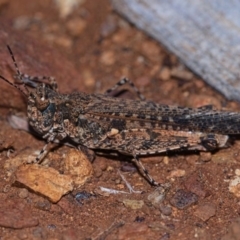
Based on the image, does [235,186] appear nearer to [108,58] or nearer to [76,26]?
[108,58]

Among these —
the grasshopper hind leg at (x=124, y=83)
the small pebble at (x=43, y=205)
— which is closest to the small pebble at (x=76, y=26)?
the grasshopper hind leg at (x=124, y=83)

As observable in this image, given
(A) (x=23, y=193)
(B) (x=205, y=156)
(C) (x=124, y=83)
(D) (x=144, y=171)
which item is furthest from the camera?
(C) (x=124, y=83)

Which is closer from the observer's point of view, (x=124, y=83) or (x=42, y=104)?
(x=42, y=104)

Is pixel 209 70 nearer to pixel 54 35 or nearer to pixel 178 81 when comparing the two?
pixel 178 81

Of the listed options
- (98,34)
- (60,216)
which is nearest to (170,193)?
(60,216)

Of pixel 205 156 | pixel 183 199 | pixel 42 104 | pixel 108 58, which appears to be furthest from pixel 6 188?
pixel 108 58

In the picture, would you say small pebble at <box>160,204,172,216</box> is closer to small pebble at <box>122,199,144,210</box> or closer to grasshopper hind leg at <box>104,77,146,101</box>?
small pebble at <box>122,199,144,210</box>

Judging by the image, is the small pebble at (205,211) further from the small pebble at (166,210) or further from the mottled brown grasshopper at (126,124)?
the mottled brown grasshopper at (126,124)
